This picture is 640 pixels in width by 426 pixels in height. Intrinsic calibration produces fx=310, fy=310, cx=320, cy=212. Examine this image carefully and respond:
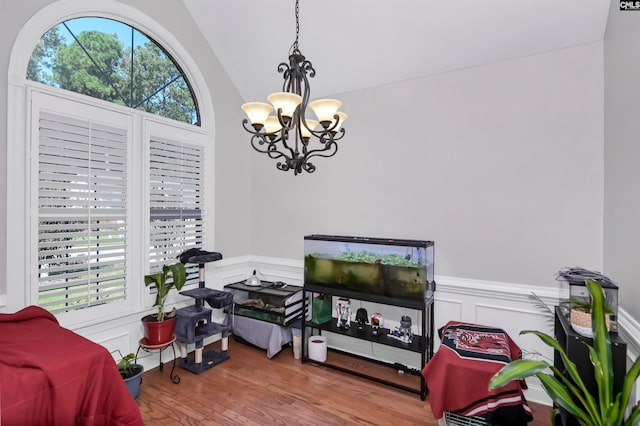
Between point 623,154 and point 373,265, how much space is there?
1.76m

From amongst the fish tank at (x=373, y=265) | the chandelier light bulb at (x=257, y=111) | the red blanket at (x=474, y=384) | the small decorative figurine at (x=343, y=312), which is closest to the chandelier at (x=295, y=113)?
the chandelier light bulb at (x=257, y=111)

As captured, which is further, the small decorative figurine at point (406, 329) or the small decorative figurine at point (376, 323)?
the small decorative figurine at point (376, 323)

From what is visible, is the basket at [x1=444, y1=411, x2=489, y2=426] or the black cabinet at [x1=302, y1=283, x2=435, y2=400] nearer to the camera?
the basket at [x1=444, y1=411, x2=489, y2=426]

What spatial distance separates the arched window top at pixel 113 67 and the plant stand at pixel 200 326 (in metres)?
1.54

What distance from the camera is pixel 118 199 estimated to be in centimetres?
259

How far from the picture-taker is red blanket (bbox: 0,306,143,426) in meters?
1.26

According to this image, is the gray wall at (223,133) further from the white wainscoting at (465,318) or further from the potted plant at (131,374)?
the potted plant at (131,374)

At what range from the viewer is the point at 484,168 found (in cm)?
254

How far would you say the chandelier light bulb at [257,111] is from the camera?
164 centimetres

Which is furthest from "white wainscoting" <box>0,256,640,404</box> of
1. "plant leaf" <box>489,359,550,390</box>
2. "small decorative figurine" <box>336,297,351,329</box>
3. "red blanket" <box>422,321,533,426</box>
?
"plant leaf" <box>489,359,550,390</box>

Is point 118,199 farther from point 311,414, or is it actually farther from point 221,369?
point 311,414

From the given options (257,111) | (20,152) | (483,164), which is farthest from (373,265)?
(20,152)

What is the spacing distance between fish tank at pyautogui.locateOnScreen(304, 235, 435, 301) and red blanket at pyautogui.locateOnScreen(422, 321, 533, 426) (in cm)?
56

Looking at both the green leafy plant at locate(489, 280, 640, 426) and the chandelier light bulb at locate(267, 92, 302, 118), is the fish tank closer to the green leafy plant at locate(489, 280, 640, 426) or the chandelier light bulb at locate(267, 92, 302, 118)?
the green leafy plant at locate(489, 280, 640, 426)
